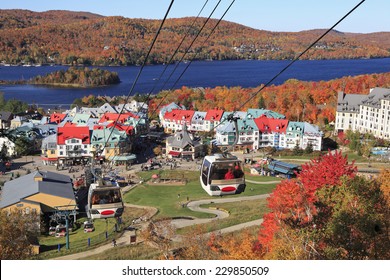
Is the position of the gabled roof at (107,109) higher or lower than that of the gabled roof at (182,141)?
higher

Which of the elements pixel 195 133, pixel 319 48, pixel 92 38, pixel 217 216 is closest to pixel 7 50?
pixel 92 38

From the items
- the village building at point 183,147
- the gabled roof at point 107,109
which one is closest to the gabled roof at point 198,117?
the gabled roof at point 107,109

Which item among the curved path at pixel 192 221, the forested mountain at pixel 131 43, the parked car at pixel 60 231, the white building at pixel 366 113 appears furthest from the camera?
A: the forested mountain at pixel 131 43

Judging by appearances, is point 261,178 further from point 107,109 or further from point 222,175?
point 107,109

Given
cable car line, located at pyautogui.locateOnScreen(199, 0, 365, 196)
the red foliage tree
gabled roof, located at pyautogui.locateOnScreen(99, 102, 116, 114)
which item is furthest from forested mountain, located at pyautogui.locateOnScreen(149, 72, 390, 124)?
cable car line, located at pyautogui.locateOnScreen(199, 0, 365, 196)

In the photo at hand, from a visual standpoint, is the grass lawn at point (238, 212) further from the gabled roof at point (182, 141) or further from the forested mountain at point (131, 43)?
the forested mountain at point (131, 43)

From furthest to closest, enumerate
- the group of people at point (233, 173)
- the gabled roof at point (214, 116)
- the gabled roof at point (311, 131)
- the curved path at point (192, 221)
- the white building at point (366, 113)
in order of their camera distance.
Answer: the gabled roof at point (214, 116) < the white building at point (366, 113) < the gabled roof at point (311, 131) < the curved path at point (192, 221) < the group of people at point (233, 173)
